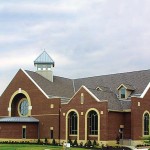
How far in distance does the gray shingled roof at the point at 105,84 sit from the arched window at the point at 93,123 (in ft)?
6.99

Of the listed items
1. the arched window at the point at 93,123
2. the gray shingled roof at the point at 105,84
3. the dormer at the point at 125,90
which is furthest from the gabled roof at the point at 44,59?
the arched window at the point at 93,123

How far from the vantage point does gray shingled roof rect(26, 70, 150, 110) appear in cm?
5741

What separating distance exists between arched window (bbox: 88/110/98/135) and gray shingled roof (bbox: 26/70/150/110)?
2132 mm

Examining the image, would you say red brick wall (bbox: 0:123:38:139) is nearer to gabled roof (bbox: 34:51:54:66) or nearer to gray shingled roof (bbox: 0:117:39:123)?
gray shingled roof (bbox: 0:117:39:123)

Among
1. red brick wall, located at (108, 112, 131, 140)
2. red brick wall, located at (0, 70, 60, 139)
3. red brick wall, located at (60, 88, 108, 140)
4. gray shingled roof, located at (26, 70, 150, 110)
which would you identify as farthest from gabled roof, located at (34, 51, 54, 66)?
red brick wall, located at (108, 112, 131, 140)

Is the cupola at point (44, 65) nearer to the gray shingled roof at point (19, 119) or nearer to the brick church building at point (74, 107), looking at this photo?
the brick church building at point (74, 107)

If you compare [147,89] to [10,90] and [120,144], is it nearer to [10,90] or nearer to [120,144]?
[120,144]

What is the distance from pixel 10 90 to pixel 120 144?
1993 centimetres

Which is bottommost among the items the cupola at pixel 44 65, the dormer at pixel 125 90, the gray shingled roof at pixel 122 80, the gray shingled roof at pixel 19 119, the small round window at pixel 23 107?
the gray shingled roof at pixel 19 119

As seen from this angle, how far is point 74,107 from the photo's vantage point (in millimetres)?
56594

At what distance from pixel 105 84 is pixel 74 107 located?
9.85 metres

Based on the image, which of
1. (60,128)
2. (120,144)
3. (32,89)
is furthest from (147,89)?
(32,89)

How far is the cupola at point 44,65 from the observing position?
66.5 m

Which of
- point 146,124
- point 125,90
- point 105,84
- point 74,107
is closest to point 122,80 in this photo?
point 105,84
